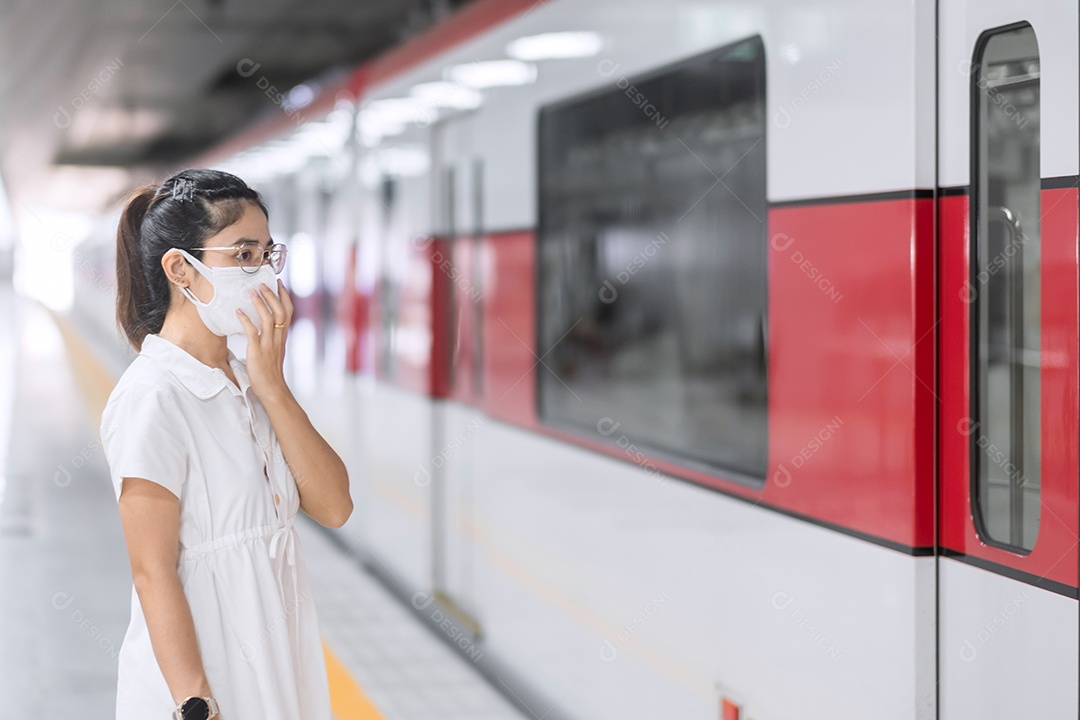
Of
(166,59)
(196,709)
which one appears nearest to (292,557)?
(196,709)

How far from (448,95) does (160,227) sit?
3.06m

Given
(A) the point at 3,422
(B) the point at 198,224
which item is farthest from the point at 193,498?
(A) the point at 3,422

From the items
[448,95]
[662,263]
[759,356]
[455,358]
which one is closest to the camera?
[759,356]

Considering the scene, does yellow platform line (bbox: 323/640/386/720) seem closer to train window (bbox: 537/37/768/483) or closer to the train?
the train

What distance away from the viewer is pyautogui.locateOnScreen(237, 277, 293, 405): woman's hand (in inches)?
74.3

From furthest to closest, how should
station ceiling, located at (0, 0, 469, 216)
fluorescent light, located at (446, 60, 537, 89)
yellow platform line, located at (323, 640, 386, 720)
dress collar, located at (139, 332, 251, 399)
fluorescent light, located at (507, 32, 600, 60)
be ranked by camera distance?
station ceiling, located at (0, 0, 469, 216), yellow platform line, located at (323, 640, 386, 720), fluorescent light, located at (446, 60, 537, 89), fluorescent light, located at (507, 32, 600, 60), dress collar, located at (139, 332, 251, 399)

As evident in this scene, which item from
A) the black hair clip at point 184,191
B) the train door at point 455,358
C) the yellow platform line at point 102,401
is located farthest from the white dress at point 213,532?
the train door at point 455,358

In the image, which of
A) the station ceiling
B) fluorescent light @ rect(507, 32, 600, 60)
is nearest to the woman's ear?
fluorescent light @ rect(507, 32, 600, 60)

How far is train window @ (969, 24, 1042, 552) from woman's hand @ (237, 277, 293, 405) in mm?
1310

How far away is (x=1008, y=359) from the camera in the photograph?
6.97ft

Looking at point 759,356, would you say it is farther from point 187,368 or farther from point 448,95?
point 448,95

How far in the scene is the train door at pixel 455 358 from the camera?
4.70m

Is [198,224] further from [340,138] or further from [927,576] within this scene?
[340,138]

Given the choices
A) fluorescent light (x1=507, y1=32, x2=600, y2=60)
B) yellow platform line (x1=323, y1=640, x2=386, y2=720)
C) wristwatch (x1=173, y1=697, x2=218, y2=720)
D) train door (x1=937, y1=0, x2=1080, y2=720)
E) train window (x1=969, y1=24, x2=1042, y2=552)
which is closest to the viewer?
wristwatch (x1=173, y1=697, x2=218, y2=720)
